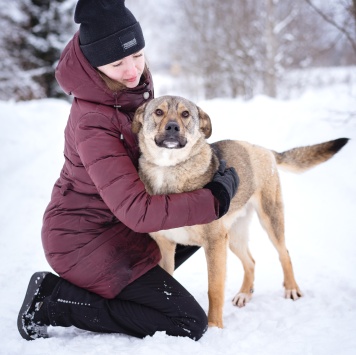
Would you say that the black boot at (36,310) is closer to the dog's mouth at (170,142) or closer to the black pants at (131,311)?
the black pants at (131,311)

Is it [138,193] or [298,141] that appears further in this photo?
[298,141]

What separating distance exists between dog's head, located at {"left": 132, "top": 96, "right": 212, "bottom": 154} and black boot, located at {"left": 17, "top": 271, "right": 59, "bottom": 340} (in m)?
1.18

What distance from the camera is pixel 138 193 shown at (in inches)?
89.0

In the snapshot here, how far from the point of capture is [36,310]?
2.43 metres

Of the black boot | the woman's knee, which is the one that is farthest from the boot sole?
the woman's knee

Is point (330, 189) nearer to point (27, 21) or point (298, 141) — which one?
point (298, 141)

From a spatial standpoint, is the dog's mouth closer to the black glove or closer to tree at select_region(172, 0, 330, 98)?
the black glove

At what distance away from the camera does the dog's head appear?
2.54 metres

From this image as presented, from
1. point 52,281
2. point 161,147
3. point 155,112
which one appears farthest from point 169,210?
point 52,281

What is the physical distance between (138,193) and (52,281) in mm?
897

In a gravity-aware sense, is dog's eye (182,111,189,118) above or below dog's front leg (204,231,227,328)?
above

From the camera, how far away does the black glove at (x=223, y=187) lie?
240 cm

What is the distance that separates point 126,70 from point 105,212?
97 cm

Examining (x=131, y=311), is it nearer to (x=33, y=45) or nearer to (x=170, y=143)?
(x=170, y=143)
